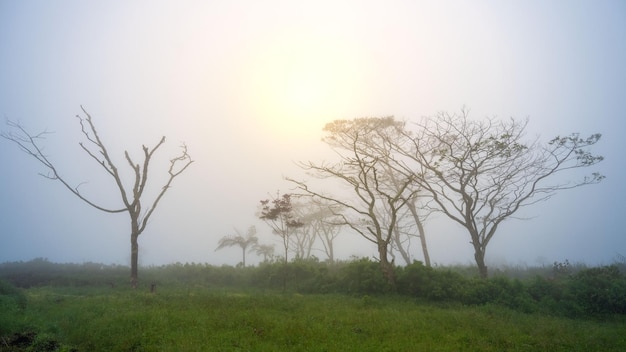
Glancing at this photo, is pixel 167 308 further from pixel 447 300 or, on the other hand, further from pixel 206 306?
pixel 447 300

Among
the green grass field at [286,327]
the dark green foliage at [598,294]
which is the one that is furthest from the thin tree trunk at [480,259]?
the green grass field at [286,327]

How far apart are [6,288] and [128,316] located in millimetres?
8829

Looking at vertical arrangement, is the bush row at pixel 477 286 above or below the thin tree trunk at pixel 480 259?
below

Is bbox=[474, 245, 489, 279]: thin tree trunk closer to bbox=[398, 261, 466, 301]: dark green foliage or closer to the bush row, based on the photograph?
the bush row

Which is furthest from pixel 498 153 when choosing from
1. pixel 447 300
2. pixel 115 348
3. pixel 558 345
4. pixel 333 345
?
pixel 115 348

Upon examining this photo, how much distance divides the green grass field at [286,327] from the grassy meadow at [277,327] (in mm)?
29

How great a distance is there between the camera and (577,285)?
16.5m

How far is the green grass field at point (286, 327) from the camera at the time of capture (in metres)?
9.07

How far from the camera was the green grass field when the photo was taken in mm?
9070

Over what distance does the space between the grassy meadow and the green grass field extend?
0.03m

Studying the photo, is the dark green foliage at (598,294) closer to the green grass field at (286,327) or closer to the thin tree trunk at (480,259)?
the green grass field at (286,327)

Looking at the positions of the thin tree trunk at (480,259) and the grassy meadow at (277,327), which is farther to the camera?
the thin tree trunk at (480,259)

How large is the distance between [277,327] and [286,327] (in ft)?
0.90

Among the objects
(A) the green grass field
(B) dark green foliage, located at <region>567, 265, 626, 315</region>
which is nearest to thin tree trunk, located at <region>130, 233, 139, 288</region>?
(A) the green grass field
